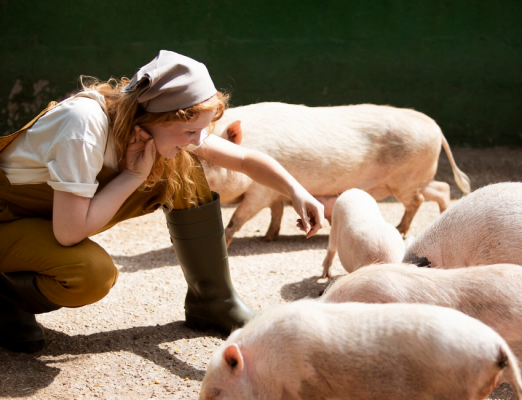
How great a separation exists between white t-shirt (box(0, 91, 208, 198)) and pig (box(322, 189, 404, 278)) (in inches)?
45.5

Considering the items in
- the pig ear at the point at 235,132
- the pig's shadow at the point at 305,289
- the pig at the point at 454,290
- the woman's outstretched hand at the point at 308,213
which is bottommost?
the pig's shadow at the point at 305,289

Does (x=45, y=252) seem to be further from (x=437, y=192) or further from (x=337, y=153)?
(x=437, y=192)

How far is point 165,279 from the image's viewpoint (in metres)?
3.72

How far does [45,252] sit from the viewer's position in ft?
8.07

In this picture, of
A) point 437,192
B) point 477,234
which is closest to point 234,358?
point 477,234

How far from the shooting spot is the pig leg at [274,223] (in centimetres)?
470

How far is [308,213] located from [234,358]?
91cm

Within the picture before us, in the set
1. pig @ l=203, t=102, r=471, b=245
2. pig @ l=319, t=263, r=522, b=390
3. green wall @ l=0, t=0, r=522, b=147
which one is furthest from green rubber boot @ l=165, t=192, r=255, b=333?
green wall @ l=0, t=0, r=522, b=147

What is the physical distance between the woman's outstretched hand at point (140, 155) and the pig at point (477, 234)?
1151mm

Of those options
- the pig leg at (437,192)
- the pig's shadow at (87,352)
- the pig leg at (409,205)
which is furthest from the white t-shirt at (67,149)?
the pig leg at (437,192)

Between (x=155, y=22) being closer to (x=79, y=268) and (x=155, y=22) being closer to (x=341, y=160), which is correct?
(x=341, y=160)

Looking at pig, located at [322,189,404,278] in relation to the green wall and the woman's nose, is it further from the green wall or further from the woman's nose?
the green wall

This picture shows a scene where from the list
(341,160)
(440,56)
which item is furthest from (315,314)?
(440,56)

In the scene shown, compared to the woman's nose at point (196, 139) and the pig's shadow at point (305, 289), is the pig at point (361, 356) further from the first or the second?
the pig's shadow at point (305, 289)
